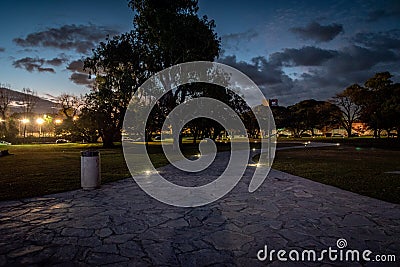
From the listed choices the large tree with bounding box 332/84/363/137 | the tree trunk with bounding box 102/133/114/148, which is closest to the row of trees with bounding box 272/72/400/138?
the large tree with bounding box 332/84/363/137

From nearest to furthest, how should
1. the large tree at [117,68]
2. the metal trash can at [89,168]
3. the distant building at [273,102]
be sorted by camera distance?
the metal trash can at [89,168] < the distant building at [273,102] < the large tree at [117,68]

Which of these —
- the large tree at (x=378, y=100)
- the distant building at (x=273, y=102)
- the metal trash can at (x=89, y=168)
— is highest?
the large tree at (x=378, y=100)

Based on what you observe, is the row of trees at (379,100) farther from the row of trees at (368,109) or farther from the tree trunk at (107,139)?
the tree trunk at (107,139)

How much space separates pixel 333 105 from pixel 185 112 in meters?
37.3

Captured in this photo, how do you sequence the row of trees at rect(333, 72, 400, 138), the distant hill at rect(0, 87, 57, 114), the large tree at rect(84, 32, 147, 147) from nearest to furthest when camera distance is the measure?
the large tree at rect(84, 32, 147, 147)
the row of trees at rect(333, 72, 400, 138)
the distant hill at rect(0, 87, 57, 114)

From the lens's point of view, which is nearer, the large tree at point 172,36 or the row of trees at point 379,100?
the large tree at point 172,36

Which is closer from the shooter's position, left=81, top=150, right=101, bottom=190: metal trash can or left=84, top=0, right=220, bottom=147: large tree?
left=81, top=150, right=101, bottom=190: metal trash can

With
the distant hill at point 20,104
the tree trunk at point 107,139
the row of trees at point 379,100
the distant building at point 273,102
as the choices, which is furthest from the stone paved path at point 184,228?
the distant hill at point 20,104

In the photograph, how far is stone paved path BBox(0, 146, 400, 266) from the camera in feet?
Result: 9.63

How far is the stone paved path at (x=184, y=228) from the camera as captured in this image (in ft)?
9.63

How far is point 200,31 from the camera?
18.0m

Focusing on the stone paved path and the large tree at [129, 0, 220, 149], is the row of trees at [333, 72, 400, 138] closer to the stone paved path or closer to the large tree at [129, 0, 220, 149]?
the large tree at [129, 0, 220, 149]

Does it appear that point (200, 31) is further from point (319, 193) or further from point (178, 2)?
point (319, 193)

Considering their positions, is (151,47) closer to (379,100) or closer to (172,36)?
(172,36)
